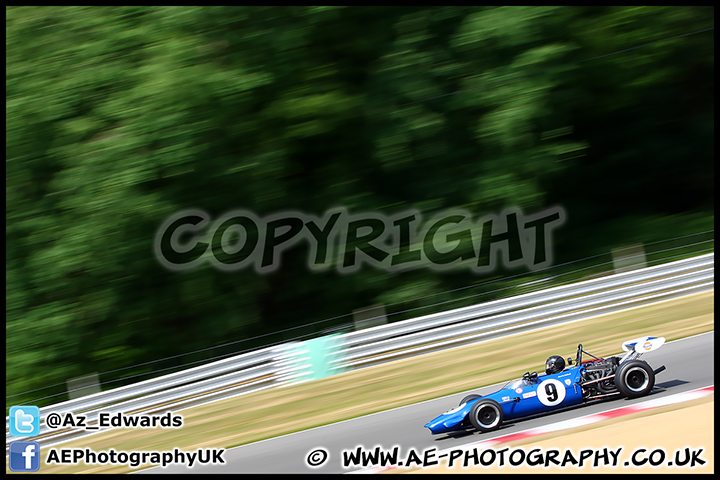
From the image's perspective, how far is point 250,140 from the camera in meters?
8.91

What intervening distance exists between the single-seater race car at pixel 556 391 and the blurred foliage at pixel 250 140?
3319mm

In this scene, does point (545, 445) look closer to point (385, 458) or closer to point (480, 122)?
point (385, 458)

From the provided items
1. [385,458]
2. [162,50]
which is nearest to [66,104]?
[162,50]

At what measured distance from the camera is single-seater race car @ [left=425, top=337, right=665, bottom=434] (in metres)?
5.69

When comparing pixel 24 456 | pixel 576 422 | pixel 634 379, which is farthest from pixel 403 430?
pixel 24 456

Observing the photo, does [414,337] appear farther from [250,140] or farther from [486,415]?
[250,140]

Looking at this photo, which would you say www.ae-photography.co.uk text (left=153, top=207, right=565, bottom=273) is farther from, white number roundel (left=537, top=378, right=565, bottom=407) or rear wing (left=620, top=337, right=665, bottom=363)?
white number roundel (left=537, top=378, right=565, bottom=407)

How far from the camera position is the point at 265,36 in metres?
8.79

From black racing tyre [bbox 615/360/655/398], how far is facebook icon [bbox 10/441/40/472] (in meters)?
5.95

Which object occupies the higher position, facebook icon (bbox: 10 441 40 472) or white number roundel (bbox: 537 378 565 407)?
facebook icon (bbox: 10 441 40 472)

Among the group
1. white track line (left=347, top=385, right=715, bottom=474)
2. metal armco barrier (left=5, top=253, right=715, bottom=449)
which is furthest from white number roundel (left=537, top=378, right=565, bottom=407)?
metal armco barrier (left=5, top=253, right=715, bottom=449)

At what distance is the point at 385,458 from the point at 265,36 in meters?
5.81

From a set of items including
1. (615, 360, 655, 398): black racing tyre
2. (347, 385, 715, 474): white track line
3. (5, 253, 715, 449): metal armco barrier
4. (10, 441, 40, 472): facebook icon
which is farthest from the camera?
A: (5, 253, 715, 449): metal armco barrier

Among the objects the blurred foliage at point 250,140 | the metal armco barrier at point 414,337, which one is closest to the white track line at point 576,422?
the metal armco barrier at point 414,337
